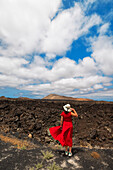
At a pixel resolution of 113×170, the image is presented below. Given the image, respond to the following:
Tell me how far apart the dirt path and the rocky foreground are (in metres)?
7.42

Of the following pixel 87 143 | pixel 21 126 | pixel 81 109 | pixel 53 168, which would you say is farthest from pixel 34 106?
pixel 53 168

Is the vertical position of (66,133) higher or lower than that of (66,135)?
higher

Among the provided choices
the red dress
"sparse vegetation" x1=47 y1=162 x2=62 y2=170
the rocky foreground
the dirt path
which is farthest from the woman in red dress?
the rocky foreground

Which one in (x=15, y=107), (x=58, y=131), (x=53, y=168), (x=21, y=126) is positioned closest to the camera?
(x=53, y=168)

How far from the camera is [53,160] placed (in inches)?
213

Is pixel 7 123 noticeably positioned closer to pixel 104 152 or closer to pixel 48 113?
pixel 48 113

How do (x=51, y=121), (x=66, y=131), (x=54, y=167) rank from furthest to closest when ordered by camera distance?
(x=51, y=121) → (x=66, y=131) → (x=54, y=167)

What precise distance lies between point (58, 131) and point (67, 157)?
126cm

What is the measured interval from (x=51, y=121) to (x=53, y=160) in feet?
37.9

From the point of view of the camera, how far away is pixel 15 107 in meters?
17.5

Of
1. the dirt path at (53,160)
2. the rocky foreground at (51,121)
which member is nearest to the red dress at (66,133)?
the dirt path at (53,160)

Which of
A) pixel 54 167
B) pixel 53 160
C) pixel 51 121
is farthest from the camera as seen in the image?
pixel 51 121

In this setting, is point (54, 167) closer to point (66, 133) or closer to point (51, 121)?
point (66, 133)

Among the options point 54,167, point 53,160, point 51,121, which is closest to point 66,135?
point 53,160
